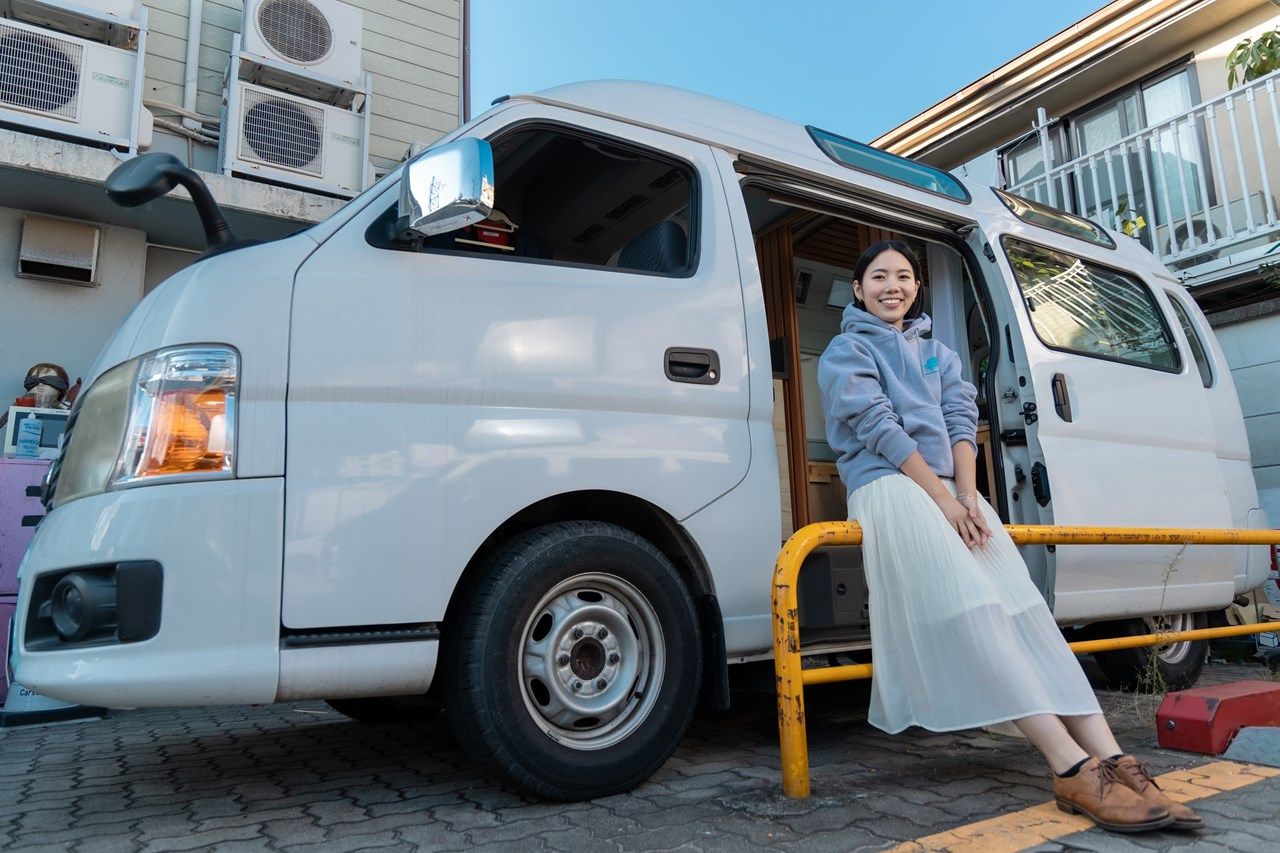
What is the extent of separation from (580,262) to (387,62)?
6.26 meters

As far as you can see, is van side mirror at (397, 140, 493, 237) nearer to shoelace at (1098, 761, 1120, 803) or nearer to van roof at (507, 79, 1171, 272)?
van roof at (507, 79, 1171, 272)

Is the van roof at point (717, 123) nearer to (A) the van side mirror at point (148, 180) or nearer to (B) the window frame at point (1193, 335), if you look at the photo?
(A) the van side mirror at point (148, 180)

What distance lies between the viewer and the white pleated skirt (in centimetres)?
228

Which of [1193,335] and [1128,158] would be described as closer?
[1193,335]

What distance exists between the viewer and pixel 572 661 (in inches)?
95.7

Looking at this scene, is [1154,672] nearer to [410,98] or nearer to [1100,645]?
[1100,645]

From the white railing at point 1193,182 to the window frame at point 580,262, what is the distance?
5.44 meters

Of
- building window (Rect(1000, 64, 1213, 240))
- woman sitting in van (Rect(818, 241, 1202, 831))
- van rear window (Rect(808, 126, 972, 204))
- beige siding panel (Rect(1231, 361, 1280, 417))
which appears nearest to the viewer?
woman sitting in van (Rect(818, 241, 1202, 831))

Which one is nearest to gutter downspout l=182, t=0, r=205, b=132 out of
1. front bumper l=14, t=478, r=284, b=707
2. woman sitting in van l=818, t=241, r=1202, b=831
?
front bumper l=14, t=478, r=284, b=707

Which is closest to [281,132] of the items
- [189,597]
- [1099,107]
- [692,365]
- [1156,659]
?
[692,365]

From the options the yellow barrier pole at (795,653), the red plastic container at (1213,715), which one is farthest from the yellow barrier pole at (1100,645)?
the red plastic container at (1213,715)

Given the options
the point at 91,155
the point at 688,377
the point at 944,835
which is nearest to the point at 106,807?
the point at 688,377

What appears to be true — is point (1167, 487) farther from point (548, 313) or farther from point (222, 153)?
point (222, 153)

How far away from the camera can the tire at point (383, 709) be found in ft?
10.2
